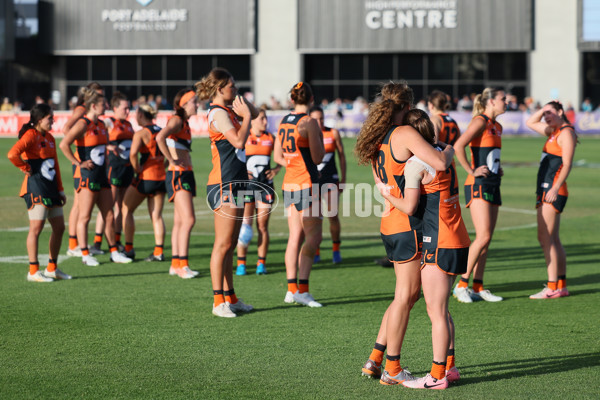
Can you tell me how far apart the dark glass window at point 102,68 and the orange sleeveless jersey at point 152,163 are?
136 ft

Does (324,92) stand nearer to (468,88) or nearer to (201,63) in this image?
(201,63)

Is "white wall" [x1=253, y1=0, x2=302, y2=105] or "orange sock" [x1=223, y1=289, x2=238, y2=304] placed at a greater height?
"white wall" [x1=253, y1=0, x2=302, y2=105]

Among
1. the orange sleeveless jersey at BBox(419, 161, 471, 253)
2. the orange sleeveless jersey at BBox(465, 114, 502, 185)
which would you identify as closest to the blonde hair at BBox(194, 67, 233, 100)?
the orange sleeveless jersey at BBox(465, 114, 502, 185)

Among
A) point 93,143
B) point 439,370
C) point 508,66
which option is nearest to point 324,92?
point 508,66

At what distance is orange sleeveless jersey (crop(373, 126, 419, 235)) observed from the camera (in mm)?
5719

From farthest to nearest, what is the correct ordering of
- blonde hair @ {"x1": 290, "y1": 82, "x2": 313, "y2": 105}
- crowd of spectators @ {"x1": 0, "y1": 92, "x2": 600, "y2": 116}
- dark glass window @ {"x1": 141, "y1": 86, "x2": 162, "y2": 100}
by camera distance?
dark glass window @ {"x1": 141, "y1": 86, "x2": 162, "y2": 100} < crowd of spectators @ {"x1": 0, "y1": 92, "x2": 600, "y2": 116} < blonde hair @ {"x1": 290, "y1": 82, "x2": 313, "y2": 105}

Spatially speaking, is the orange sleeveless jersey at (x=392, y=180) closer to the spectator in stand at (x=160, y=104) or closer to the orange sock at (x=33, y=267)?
the orange sock at (x=33, y=267)

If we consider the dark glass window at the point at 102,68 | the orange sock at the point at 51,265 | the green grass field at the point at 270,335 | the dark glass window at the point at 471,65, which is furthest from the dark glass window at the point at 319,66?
the orange sock at the point at 51,265

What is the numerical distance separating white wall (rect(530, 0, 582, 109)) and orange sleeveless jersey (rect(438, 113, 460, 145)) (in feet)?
129

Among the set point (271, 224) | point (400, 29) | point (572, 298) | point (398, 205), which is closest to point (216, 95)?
point (398, 205)

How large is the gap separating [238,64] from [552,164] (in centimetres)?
4232

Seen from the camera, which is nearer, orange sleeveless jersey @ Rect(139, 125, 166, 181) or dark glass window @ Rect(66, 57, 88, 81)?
orange sleeveless jersey @ Rect(139, 125, 166, 181)

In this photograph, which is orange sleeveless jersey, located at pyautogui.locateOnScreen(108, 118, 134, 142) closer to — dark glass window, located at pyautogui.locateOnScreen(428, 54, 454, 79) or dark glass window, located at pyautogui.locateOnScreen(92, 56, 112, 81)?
dark glass window, located at pyautogui.locateOnScreen(428, 54, 454, 79)

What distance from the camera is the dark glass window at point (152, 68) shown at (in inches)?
1988
